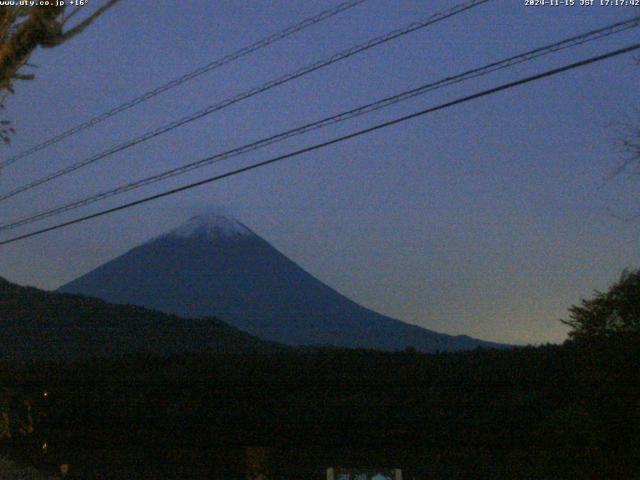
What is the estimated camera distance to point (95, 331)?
3619cm

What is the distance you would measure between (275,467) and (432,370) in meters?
4.63

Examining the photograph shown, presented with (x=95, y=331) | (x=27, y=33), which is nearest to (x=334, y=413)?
(x=27, y=33)

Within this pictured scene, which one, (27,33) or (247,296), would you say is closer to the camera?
(27,33)

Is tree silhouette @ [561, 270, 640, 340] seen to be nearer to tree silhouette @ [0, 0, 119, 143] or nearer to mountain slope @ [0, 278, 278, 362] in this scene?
tree silhouette @ [0, 0, 119, 143]

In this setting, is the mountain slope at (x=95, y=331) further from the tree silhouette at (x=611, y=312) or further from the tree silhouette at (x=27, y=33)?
the tree silhouette at (x=27, y=33)

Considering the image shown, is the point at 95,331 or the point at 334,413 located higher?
the point at 95,331

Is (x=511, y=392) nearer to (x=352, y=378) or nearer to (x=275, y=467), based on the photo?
(x=352, y=378)

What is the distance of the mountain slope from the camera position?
34.2m

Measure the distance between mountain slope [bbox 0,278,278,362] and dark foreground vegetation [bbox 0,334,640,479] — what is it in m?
10.4

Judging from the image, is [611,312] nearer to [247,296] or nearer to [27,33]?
[27,33]

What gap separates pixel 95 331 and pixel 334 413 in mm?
→ 18951

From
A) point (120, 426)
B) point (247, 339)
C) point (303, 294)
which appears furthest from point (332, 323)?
point (120, 426)

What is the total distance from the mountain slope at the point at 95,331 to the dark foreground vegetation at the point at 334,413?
34.2 ft

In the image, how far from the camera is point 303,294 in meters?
81.6
